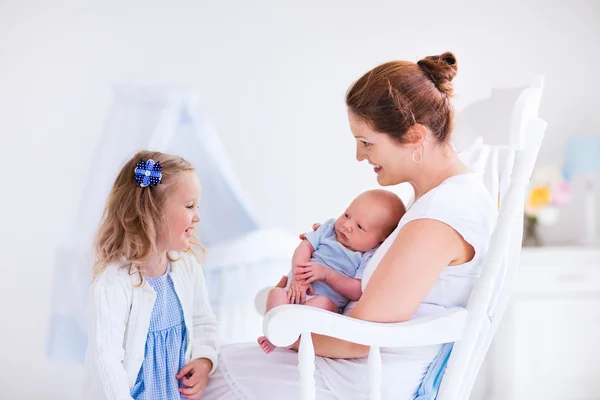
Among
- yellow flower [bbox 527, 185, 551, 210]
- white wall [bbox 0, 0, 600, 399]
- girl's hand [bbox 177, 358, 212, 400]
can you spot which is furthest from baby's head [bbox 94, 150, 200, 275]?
yellow flower [bbox 527, 185, 551, 210]

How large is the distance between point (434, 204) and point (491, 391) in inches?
88.6

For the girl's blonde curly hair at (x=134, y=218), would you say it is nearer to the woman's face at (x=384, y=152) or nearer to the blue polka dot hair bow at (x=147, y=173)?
the blue polka dot hair bow at (x=147, y=173)

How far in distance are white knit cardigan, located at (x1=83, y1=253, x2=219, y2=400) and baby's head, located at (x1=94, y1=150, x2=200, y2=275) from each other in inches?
2.2

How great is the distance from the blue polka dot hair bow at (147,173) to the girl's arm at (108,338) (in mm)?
246

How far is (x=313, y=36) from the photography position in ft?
11.6

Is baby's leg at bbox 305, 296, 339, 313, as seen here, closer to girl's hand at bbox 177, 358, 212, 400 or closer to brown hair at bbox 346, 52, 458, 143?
girl's hand at bbox 177, 358, 212, 400

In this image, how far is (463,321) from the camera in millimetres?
1453

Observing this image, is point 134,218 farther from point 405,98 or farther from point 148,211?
point 405,98

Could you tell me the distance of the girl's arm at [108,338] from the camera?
1.55 metres

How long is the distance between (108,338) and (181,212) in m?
0.34

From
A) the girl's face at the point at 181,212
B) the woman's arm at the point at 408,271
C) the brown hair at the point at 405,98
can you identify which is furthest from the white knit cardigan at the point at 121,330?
the brown hair at the point at 405,98

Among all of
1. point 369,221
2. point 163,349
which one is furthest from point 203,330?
point 369,221

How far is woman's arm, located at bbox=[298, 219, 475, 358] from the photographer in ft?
4.62

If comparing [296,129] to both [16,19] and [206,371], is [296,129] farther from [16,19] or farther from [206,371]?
[206,371]
